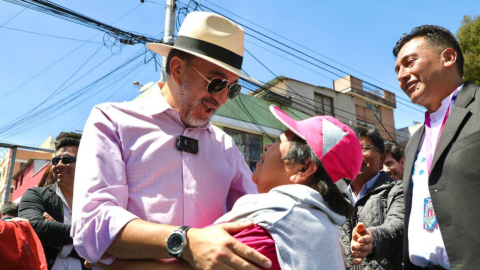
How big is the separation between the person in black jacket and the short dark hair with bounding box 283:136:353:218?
73 centimetres

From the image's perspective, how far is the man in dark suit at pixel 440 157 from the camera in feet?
7.73

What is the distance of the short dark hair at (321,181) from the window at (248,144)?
657 inches

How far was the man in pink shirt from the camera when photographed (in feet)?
5.10

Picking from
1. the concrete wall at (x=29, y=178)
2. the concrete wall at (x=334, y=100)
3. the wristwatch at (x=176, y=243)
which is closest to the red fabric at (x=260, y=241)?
the wristwatch at (x=176, y=243)

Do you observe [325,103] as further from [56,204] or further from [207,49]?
[207,49]

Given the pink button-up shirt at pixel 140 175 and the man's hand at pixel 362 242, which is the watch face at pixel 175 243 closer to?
the pink button-up shirt at pixel 140 175

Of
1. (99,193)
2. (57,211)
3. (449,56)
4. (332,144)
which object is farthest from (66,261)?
(449,56)

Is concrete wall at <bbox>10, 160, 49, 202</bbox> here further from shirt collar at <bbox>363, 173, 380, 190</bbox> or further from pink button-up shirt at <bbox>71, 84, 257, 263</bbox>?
pink button-up shirt at <bbox>71, 84, 257, 263</bbox>

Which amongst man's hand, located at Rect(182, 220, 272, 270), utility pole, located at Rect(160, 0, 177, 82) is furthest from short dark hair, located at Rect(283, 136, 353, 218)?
utility pole, located at Rect(160, 0, 177, 82)

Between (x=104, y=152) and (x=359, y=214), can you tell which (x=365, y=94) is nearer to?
(x=359, y=214)

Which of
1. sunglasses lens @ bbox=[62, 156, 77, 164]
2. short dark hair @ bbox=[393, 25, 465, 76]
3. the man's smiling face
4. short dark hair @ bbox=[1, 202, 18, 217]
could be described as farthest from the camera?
short dark hair @ bbox=[1, 202, 18, 217]

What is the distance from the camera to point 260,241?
5.03 feet

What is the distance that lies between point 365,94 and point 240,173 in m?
28.8

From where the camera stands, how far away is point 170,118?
2.10 meters
